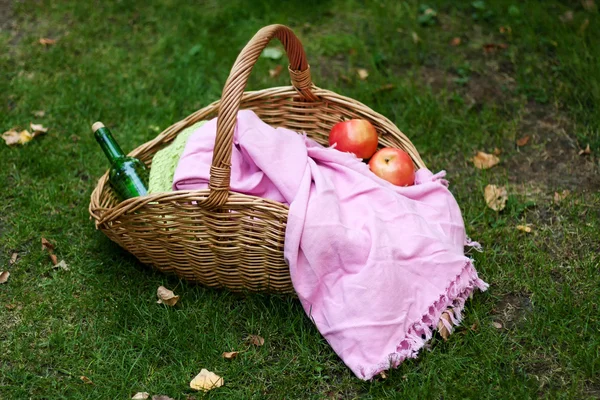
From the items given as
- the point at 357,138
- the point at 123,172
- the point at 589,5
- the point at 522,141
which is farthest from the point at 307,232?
the point at 589,5

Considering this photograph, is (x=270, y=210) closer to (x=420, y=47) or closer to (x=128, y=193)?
(x=128, y=193)

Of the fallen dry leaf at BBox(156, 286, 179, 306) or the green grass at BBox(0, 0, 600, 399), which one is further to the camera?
the fallen dry leaf at BBox(156, 286, 179, 306)

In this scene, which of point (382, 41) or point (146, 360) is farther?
point (382, 41)

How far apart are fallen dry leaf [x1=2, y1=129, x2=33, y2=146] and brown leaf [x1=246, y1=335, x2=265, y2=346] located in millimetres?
1670

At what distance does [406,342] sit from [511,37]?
2460 millimetres

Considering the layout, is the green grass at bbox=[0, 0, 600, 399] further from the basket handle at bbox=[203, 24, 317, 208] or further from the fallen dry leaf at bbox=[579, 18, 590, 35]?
the basket handle at bbox=[203, 24, 317, 208]

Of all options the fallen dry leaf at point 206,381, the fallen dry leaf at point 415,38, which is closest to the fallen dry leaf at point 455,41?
the fallen dry leaf at point 415,38

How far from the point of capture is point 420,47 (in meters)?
3.91

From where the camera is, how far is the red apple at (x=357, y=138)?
105 inches

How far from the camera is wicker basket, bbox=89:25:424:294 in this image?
2129 millimetres

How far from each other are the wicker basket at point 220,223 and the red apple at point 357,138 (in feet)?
0.53

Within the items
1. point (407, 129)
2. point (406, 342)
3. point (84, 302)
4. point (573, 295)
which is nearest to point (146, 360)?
point (84, 302)

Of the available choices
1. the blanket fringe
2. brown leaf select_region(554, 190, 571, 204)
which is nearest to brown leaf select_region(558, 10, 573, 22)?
brown leaf select_region(554, 190, 571, 204)

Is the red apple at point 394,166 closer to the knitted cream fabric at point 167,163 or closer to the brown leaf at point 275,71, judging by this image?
the knitted cream fabric at point 167,163
